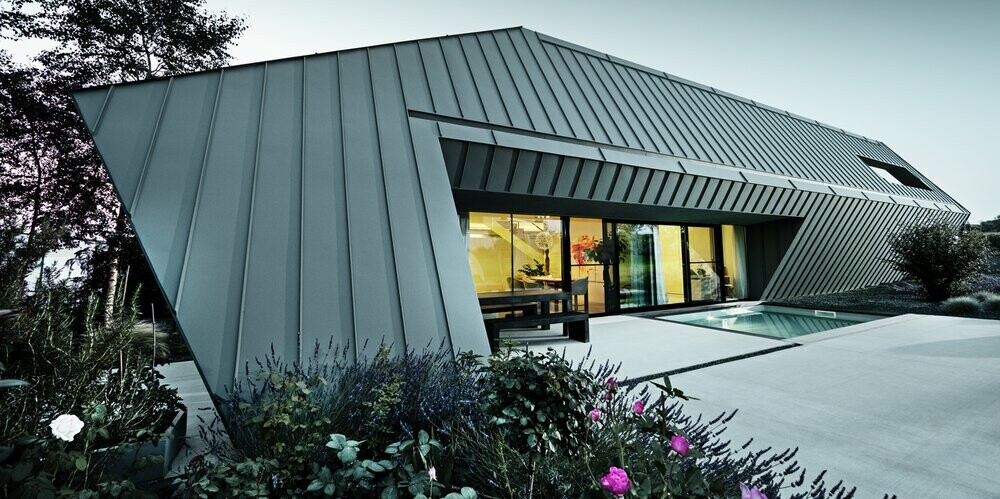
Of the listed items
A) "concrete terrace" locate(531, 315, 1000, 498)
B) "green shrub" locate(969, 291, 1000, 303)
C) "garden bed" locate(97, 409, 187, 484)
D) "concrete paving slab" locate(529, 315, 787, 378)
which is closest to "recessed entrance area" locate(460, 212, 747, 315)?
"concrete paving slab" locate(529, 315, 787, 378)

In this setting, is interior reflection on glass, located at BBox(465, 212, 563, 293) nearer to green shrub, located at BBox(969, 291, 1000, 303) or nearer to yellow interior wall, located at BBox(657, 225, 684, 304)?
yellow interior wall, located at BBox(657, 225, 684, 304)

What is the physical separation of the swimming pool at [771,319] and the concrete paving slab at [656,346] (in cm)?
82

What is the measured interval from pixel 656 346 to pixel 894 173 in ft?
50.5

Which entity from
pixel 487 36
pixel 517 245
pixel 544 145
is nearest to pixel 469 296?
pixel 544 145

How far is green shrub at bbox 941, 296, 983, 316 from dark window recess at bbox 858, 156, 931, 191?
16.9 ft

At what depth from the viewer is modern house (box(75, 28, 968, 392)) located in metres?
2.89

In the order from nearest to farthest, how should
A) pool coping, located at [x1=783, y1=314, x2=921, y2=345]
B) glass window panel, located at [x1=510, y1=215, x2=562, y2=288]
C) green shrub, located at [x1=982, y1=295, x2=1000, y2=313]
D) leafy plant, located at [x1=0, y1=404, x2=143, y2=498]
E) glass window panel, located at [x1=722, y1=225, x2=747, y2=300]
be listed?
leafy plant, located at [x1=0, y1=404, x2=143, y2=498], pool coping, located at [x1=783, y1=314, x2=921, y2=345], glass window panel, located at [x1=510, y1=215, x2=562, y2=288], green shrub, located at [x1=982, y1=295, x2=1000, y2=313], glass window panel, located at [x1=722, y1=225, x2=747, y2=300]

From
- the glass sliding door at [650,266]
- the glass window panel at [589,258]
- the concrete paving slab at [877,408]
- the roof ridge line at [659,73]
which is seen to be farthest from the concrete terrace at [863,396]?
the roof ridge line at [659,73]

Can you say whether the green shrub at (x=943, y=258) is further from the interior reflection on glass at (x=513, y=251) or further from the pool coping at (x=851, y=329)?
the interior reflection on glass at (x=513, y=251)

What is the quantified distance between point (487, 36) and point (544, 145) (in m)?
2.64

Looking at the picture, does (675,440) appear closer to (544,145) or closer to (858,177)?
(544,145)

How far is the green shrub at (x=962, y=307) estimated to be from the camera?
825 centimetres

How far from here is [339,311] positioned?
2916mm

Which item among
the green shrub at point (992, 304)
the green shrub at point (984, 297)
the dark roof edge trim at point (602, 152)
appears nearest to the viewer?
the dark roof edge trim at point (602, 152)
